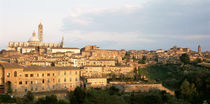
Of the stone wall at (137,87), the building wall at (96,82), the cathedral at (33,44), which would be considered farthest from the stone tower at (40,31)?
the stone wall at (137,87)

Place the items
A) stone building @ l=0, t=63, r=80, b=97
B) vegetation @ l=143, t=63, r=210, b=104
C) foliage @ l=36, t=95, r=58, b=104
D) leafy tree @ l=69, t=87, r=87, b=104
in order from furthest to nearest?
vegetation @ l=143, t=63, r=210, b=104, stone building @ l=0, t=63, r=80, b=97, leafy tree @ l=69, t=87, r=87, b=104, foliage @ l=36, t=95, r=58, b=104

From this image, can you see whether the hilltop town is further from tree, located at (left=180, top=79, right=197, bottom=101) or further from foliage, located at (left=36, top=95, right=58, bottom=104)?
foliage, located at (left=36, top=95, right=58, bottom=104)

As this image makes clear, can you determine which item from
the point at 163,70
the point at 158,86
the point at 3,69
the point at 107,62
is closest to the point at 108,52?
the point at 107,62

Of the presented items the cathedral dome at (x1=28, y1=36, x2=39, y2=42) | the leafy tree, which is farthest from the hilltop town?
the cathedral dome at (x1=28, y1=36, x2=39, y2=42)

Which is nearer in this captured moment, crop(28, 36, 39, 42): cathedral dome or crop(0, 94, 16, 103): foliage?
crop(0, 94, 16, 103): foliage

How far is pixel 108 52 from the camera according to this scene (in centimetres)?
7394

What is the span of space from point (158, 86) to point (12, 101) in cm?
2362

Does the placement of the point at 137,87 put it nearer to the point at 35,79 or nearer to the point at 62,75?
the point at 62,75

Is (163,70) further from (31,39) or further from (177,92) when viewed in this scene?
(31,39)

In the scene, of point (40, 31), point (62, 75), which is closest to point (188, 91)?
point (62, 75)

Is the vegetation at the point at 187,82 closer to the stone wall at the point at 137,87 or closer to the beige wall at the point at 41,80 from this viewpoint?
the stone wall at the point at 137,87

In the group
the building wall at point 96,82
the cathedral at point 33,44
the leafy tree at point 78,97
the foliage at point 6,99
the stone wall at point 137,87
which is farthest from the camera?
Answer: the cathedral at point 33,44

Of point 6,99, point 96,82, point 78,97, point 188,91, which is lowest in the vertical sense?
point 188,91

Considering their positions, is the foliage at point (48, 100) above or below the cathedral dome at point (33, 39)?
below
